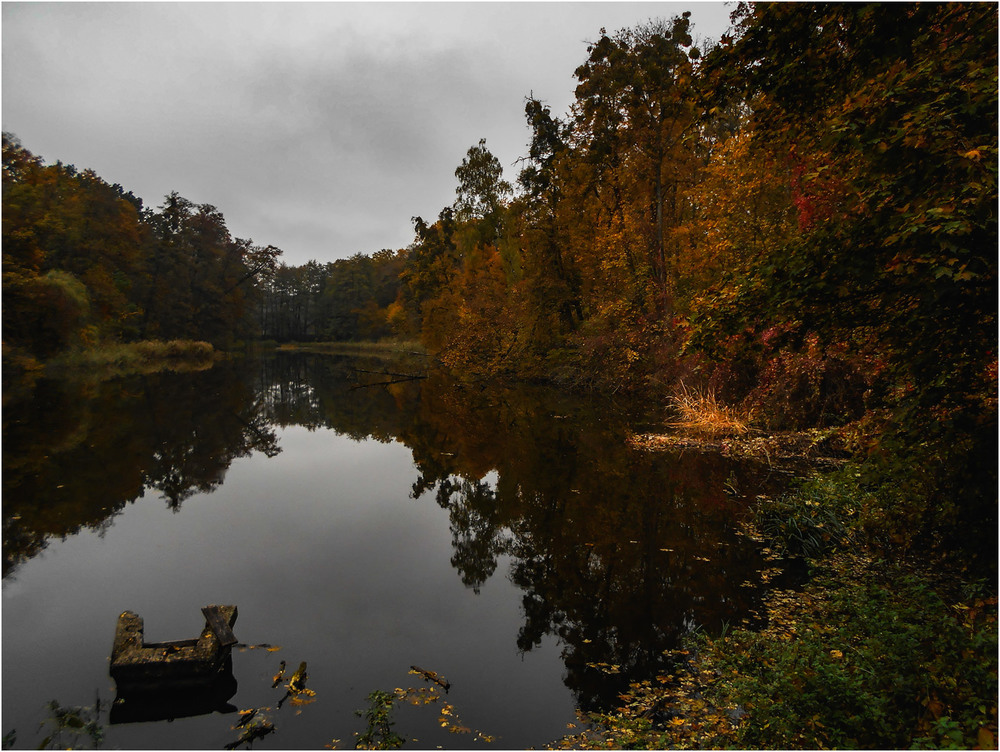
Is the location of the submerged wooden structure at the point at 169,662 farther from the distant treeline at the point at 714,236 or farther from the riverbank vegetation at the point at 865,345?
the distant treeline at the point at 714,236

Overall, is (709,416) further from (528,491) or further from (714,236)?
(528,491)

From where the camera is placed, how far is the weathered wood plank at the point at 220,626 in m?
5.51

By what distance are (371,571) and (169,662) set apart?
3460mm

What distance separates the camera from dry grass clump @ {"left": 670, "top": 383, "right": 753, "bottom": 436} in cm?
1539

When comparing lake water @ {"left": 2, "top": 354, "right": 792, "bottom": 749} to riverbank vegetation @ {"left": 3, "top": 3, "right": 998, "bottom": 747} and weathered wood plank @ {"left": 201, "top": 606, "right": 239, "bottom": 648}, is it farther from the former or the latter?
riverbank vegetation @ {"left": 3, "top": 3, "right": 998, "bottom": 747}

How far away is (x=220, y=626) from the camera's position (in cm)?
570

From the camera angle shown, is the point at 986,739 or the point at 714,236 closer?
the point at 986,739

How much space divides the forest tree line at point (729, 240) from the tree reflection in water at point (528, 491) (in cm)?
298

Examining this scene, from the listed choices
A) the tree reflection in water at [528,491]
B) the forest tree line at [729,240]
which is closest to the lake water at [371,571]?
the tree reflection in water at [528,491]

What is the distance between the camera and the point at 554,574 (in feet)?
25.9

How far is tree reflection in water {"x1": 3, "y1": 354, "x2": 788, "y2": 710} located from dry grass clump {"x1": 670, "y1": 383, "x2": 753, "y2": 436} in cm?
199

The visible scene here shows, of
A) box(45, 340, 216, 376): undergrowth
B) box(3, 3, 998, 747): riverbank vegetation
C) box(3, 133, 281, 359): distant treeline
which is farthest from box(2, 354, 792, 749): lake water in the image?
box(45, 340, 216, 376): undergrowth

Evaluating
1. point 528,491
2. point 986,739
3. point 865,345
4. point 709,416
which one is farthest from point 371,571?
point 709,416

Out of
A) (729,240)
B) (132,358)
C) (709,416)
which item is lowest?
(709,416)
